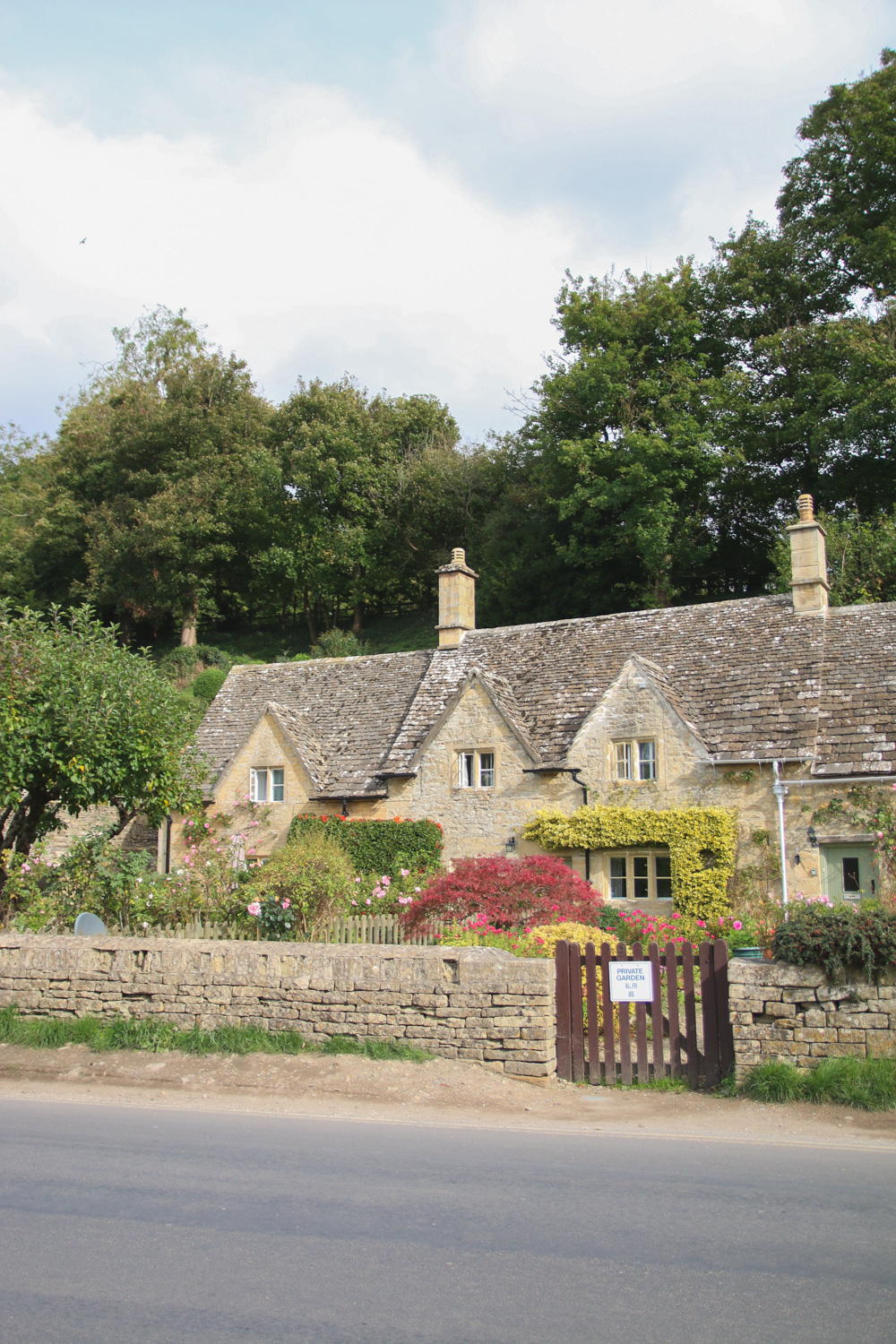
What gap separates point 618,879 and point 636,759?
9.10 ft

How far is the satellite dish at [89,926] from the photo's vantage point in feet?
48.4

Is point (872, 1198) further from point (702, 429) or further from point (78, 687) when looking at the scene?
point (702, 429)

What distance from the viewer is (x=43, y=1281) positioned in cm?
541

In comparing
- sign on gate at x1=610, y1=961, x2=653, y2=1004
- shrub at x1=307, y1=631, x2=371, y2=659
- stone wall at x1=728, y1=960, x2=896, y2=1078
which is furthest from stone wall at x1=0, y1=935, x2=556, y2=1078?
shrub at x1=307, y1=631, x2=371, y2=659

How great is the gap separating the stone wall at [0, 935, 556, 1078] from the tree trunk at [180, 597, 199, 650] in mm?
39682

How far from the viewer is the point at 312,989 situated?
469 inches

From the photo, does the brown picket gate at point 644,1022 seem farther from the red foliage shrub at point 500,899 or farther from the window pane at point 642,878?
the window pane at point 642,878

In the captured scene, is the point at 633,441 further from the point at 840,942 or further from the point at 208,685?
the point at 840,942

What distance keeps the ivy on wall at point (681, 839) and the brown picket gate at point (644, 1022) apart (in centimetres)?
988

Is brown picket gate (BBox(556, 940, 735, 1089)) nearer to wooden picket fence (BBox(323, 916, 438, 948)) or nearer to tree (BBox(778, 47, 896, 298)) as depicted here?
wooden picket fence (BBox(323, 916, 438, 948))

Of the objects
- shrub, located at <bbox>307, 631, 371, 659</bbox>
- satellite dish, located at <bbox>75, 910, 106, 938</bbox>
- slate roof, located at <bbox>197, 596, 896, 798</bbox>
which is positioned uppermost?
shrub, located at <bbox>307, 631, 371, 659</bbox>

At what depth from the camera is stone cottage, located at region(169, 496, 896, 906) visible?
2100 cm

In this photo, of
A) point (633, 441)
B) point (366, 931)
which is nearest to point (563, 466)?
point (633, 441)

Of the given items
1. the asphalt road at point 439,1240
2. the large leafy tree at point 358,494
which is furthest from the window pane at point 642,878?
the large leafy tree at point 358,494
